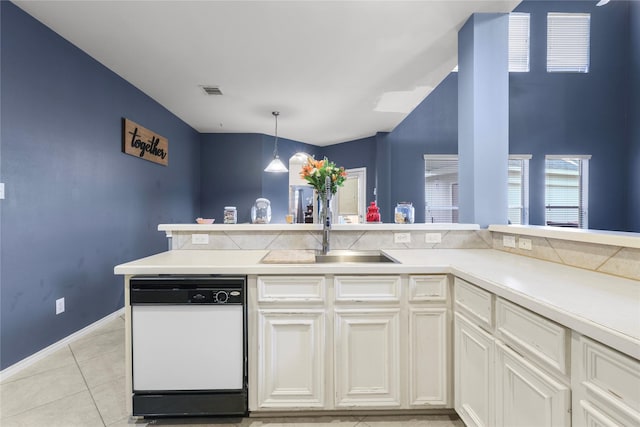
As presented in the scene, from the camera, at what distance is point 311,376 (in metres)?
1.53

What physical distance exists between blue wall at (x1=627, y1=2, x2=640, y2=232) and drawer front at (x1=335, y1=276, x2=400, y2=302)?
6263 millimetres

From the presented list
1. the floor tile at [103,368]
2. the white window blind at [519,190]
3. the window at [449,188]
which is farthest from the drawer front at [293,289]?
the white window blind at [519,190]

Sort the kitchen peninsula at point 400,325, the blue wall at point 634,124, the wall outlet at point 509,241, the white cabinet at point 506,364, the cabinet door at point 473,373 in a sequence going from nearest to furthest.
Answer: the white cabinet at point 506,364 < the kitchen peninsula at point 400,325 < the cabinet door at point 473,373 < the wall outlet at point 509,241 < the blue wall at point 634,124

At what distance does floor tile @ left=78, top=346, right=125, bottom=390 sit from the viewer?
6.55 ft

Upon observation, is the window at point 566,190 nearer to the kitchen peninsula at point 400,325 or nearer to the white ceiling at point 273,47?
the white ceiling at point 273,47

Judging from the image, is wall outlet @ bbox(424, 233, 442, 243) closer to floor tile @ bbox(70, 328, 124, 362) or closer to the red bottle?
the red bottle

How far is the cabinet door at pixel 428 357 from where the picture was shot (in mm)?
1532

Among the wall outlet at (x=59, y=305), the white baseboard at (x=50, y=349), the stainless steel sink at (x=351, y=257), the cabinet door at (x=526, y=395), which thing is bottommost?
the white baseboard at (x=50, y=349)

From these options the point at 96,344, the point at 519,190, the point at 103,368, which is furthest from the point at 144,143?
the point at 519,190

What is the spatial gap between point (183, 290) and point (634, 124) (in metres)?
7.62

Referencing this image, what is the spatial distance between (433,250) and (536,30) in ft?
19.2

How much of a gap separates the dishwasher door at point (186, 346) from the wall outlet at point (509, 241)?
1.73 m

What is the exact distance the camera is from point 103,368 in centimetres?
214

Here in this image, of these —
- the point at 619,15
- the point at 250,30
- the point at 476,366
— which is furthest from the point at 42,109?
the point at 619,15
